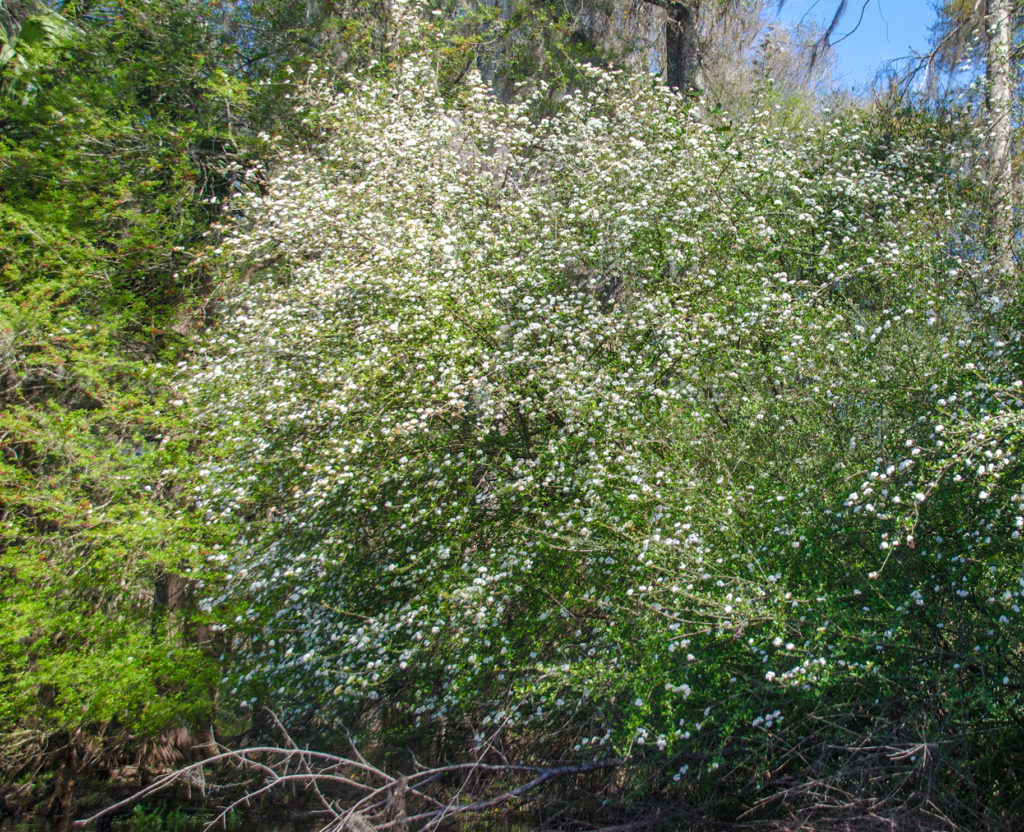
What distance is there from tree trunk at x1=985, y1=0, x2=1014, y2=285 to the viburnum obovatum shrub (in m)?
0.35

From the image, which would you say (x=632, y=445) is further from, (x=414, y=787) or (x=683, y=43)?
(x=683, y=43)

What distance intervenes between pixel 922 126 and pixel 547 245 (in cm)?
412

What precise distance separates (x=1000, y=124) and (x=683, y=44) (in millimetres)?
4654

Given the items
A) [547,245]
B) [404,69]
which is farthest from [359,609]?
[404,69]

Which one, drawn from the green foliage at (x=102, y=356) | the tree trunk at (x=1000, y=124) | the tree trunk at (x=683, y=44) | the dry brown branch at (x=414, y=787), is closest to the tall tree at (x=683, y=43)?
the tree trunk at (x=683, y=44)

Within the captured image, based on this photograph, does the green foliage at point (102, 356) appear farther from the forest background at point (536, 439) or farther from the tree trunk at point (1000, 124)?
the tree trunk at point (1000, 124)

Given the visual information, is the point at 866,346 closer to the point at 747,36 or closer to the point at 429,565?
the point at 429,565

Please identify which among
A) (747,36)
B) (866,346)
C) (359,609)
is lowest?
(359,609)

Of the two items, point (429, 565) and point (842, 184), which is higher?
point (842, 184)

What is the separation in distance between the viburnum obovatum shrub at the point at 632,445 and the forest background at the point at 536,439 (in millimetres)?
37

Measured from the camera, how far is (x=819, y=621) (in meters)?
4.42

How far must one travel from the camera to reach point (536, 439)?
6.84 metres

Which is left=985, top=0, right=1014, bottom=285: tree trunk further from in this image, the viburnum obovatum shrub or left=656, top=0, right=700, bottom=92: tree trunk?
left=656, top=0, right=700, bottom=92: tree trunk

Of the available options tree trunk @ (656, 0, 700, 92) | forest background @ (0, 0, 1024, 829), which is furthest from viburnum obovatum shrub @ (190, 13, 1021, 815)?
tree trunk @ (656, 0, 700, 92)
